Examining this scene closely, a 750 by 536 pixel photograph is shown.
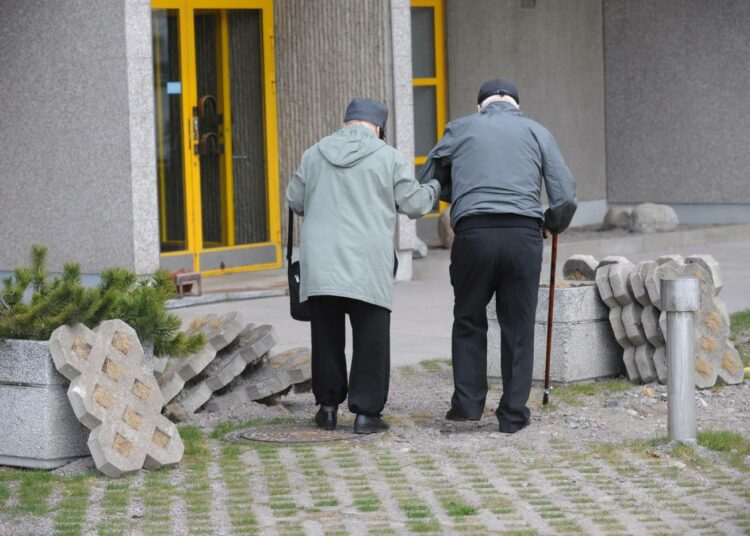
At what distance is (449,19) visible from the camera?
15.9 metres

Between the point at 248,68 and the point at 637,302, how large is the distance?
241 inches

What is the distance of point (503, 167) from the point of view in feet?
22.5

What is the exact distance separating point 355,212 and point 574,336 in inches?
77.5

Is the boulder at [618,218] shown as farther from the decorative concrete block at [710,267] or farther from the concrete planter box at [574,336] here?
the concrete planter box at [574,336]

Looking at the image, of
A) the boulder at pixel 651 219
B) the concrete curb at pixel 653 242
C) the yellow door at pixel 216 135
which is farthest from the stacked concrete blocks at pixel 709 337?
the boulder at pixel 651 219

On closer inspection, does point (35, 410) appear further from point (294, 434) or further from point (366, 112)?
point (366, 112)

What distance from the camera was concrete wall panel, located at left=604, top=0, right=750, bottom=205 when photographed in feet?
56.3

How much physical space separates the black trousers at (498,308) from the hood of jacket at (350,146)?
612 millimetres

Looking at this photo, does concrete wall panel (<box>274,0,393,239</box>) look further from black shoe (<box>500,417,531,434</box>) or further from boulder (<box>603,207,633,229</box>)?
black shoe (<box>500,417,531,434</box>)

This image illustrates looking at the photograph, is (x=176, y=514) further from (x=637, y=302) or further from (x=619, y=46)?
(x=619, y=46)

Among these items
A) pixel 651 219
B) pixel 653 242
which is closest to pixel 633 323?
pixel 653 242

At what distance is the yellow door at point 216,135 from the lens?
41.0ft

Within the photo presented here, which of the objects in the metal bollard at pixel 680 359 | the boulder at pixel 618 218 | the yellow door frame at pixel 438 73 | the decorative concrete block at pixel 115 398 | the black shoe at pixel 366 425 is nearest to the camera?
the decorative concrete block at pixel 115 398

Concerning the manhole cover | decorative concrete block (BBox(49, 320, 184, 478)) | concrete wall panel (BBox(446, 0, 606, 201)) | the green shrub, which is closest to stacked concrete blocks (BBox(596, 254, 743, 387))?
the manhole cover
